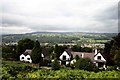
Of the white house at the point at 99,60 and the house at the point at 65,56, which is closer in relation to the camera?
the white house at the point at 99,60

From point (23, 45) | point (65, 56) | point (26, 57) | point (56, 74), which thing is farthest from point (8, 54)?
point (56, 74)

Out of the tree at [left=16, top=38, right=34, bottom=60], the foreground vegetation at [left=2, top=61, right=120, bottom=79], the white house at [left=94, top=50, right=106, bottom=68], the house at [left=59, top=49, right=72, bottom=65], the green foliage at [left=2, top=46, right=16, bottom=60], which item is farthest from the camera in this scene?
the tree at [left=16, top=38, right=34, bottom=60]

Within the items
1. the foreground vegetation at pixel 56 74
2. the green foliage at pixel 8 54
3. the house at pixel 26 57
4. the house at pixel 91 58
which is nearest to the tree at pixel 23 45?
the green foliage at pixel 8 54

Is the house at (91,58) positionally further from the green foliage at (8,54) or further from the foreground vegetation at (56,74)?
the foreground vegetation at (56,74)

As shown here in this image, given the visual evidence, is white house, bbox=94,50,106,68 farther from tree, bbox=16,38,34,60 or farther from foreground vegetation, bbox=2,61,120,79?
tree, bbox=16,38,34,60

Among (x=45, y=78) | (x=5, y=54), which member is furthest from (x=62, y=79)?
(x=5, y=54)

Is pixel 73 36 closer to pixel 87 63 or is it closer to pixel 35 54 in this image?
pixel 35 54

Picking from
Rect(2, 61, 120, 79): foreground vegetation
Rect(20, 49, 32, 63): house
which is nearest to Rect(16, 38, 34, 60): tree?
Rect(20, 49, 32, 63): house

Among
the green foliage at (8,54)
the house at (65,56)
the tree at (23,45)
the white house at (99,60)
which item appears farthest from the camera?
the tree at (23,45)

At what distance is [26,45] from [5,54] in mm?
2363

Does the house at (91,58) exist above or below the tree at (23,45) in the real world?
below

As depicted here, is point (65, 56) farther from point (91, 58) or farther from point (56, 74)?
point (56, 74)

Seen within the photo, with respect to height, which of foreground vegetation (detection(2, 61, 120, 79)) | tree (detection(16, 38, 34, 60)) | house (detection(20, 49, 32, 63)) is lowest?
house (detection(20, 49, 32, 63))

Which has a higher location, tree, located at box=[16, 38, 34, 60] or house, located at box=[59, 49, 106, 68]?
tree, located at box=[16, 38, 34, 60]
